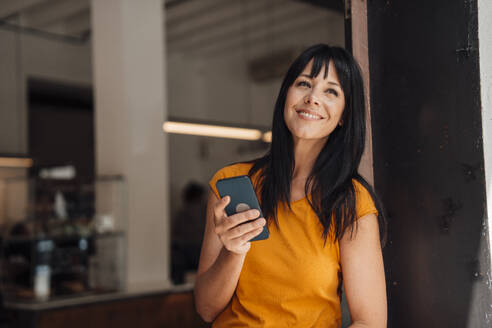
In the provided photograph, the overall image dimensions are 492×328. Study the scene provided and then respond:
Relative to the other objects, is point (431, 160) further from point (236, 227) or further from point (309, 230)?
point (236, 227)

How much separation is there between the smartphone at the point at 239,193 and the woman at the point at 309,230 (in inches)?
1.0

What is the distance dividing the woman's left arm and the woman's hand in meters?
→ 0.25

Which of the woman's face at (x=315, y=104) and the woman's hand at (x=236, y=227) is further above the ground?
the woman's face at (x=315, y=104)

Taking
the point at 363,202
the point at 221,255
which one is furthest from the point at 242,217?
the point at 363,202

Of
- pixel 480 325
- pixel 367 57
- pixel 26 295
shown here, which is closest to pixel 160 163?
pixel 26 295

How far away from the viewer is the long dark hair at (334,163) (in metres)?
1.43

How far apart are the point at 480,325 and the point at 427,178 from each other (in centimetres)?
40

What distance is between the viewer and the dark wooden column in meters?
1.48

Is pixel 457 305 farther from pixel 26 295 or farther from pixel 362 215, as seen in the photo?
pixel 26 295

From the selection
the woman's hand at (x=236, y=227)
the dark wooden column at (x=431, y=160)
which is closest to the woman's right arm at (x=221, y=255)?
the woman's hand at (x=236, y=227)

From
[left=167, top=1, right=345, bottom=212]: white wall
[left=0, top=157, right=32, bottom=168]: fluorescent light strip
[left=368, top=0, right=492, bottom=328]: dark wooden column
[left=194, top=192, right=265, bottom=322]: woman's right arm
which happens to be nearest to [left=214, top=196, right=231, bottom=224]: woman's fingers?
[left=194, top=192, right=265, bottom=322]: woman's right arm

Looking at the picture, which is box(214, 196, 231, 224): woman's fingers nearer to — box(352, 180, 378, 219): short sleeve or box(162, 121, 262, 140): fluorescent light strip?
box(352, 180, 378, 219): short sleeve

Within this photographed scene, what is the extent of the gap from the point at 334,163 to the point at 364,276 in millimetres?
314

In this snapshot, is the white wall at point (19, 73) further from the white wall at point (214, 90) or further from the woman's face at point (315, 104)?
the woman's face at point (315, 104)
